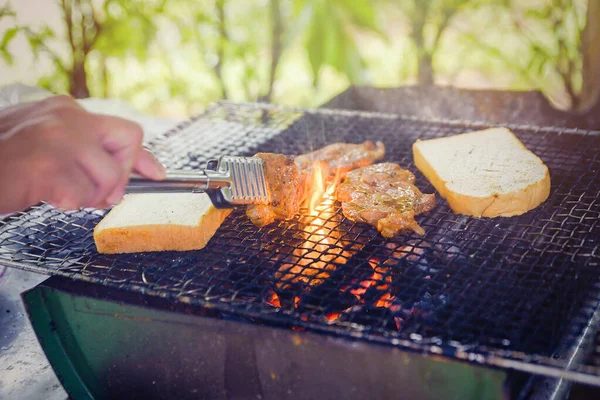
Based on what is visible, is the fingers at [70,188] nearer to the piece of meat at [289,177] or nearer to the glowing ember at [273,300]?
the glowing ember at [273,300]

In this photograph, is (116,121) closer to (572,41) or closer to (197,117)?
(197,117)

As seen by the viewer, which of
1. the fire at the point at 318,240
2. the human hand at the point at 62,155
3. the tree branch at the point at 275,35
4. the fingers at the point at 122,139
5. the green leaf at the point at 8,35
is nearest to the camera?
the human hand at the point at 62,155

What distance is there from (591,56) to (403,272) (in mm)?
3541

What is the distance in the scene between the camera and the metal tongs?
2.27 metres

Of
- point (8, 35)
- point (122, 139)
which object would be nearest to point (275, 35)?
point (8, 35)

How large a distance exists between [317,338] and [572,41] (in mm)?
5221

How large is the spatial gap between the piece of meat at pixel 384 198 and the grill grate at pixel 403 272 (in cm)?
7

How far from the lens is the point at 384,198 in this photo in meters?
3.08

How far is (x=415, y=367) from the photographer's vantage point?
7.09 ft

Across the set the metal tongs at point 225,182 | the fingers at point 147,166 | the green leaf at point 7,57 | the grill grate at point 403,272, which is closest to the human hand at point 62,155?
A: the fingers at point 147,166

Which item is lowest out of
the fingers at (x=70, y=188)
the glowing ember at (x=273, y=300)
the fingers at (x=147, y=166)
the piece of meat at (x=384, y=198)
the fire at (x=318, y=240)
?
the glowing ember at (x=273, y=300)

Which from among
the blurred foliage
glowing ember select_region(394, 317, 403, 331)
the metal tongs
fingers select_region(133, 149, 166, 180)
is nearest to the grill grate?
glowing ember select_region(394, 317, 403, 331)

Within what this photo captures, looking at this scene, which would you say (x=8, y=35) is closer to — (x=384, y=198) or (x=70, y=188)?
(x=384, y=198)

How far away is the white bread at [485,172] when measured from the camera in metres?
2.93
